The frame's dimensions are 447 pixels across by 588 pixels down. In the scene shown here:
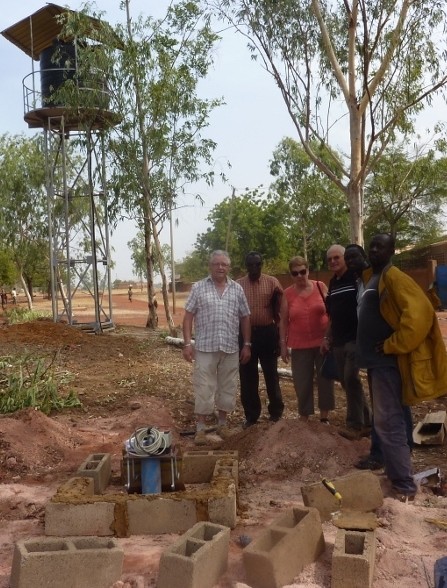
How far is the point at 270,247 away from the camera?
136ft

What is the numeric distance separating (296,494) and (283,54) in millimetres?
9532

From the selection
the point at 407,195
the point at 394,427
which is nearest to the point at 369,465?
the point at 394,427

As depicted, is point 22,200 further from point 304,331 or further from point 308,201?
point 304,331

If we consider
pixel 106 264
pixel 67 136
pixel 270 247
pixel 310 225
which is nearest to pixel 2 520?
pixel 106 264

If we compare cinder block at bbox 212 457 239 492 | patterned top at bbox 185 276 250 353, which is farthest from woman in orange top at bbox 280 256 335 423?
cinder block at bbox 212 457 239 492

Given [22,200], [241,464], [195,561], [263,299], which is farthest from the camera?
[22,200]

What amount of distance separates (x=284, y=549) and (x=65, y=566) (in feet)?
3.66

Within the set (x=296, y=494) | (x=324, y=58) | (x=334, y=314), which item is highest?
(x=324, y=58)

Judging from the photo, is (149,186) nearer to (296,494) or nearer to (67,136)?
(67,136)

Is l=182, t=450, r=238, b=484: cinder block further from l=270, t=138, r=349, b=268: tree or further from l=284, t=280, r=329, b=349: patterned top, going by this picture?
l=270, t=138, r=349, b=268: tree

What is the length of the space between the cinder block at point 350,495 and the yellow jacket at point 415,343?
0.60m

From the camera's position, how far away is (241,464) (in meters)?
5.74

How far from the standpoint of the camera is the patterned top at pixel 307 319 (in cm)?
648

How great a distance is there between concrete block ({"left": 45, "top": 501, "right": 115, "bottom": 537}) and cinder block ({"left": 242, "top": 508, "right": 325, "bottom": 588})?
1077mm
